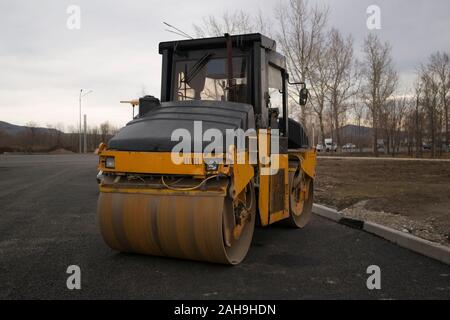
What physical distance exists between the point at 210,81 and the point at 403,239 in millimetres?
3428

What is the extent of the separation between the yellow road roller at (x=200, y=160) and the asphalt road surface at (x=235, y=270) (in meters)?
0.31

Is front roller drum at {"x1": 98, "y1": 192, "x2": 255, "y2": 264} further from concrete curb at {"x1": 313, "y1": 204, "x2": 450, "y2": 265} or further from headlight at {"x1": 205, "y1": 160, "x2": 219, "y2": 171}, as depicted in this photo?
concrete curb at {"x1": 313, "y1": 204, "x2": 450, "y2": 265}

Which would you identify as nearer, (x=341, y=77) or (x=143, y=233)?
(x=143, y=233)

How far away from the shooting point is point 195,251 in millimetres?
4930

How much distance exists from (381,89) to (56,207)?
3818 centimetres

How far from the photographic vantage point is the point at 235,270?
507 cm

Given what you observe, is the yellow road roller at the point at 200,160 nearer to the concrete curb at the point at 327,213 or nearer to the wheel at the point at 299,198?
the wheel at the point at 299,198

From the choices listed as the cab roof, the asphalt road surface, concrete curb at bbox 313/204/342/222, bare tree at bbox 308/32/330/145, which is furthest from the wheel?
bare tree at bbox 308/32/330/145

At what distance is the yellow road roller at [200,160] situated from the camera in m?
4.83

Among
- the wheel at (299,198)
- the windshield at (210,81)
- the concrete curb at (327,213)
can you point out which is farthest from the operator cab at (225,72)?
the concrete curb at (327,213)

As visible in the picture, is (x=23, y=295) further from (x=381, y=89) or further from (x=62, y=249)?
(x=381, y=89)
